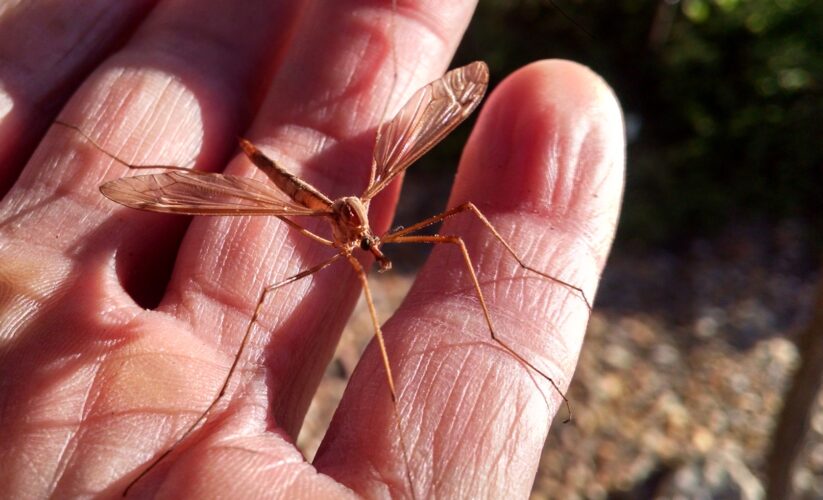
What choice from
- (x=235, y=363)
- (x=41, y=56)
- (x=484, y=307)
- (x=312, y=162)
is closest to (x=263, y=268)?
(x=235, y=363)

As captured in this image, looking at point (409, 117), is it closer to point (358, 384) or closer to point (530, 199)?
point (530, 199)

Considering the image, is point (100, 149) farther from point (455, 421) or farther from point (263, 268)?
point (455, 421)

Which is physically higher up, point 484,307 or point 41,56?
point 41,56

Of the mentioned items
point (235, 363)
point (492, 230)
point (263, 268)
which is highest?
point (492, 230)

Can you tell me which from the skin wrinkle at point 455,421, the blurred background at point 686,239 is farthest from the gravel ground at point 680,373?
the skin wrinkle at point 455,421

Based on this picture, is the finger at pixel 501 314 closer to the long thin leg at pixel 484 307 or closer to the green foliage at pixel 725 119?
the long thin leg at pixel 484 307

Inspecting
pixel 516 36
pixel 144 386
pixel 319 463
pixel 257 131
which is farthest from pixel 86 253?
pixel 516 36

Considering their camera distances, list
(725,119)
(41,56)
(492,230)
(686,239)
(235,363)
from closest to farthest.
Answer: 1. (235,363)
2. (492,230)
3. (41,56)
4. (686,239)
5. (725,119)

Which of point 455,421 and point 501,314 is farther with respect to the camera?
point 501,314
